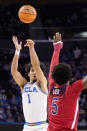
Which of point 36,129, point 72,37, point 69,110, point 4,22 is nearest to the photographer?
point 69,110

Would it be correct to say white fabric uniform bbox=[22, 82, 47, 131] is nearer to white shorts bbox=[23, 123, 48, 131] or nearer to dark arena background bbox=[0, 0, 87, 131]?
white shorts bbox=[23, 123, 48, 131]

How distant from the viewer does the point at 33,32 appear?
11.9m

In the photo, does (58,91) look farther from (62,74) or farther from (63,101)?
(62,74)

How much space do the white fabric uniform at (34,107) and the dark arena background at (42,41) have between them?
9.60ft

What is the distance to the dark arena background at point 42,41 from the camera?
872 cm

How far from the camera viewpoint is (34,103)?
3.77 metres

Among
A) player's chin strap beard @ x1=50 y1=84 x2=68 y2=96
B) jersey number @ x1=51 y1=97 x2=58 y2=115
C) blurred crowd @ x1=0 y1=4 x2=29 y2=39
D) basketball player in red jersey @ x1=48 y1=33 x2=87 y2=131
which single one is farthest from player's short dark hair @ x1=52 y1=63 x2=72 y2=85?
blurred crowd @ x1=0 y1=4 x2=29 y2=39

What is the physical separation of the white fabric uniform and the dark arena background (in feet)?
9.60

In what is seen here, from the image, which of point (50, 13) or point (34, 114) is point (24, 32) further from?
point (34, 114)

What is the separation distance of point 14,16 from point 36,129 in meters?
10.9

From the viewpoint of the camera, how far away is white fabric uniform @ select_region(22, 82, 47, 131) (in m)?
3.72

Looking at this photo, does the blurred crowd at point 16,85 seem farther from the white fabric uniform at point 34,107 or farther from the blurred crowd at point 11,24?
the white fabric uniform at point 34,107

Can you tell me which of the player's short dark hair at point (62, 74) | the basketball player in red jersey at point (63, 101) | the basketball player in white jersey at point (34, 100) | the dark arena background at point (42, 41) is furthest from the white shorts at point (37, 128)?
the dark arena background at point (42, 41)

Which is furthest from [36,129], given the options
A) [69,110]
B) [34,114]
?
[69,110]
